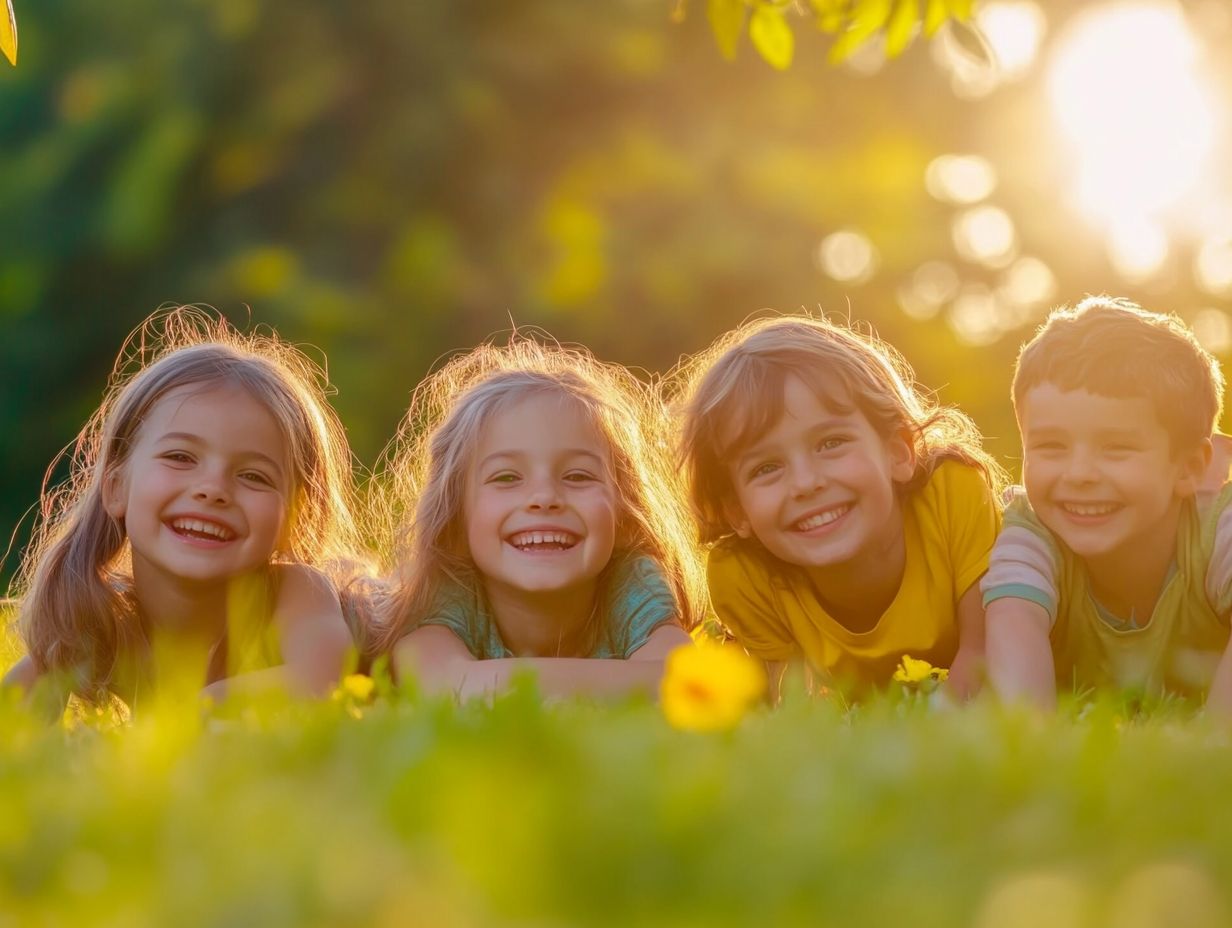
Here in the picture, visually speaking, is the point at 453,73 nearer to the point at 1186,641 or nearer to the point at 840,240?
the point at 840,240

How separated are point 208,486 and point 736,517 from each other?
4.97 ft

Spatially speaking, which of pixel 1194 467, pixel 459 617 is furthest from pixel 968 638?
pixel 459 617

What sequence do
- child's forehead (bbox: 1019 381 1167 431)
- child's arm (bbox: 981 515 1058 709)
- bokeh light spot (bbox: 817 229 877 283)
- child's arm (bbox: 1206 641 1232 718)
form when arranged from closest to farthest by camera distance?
child's arm (bbox: 1206 641 1232 718) → child's arm (bbox: 981 515 1058 709) → child's forehead (bbox: 1019 381 1167 431) → bokeh light spot (bbox: 817 229 877 283)

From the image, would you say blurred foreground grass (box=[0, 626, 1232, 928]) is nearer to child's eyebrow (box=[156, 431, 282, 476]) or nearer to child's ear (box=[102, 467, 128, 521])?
child's eyebrow (box=[156, 431, 282, 476])

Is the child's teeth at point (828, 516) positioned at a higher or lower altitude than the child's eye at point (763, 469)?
lower

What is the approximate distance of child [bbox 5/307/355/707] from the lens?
406 cm

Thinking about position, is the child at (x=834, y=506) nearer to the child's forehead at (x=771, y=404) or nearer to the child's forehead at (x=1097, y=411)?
the child's forehead at (x=771, y=404)

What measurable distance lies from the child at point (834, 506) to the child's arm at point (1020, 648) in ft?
0.82

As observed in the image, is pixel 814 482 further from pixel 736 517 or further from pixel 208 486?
pixel 208 486

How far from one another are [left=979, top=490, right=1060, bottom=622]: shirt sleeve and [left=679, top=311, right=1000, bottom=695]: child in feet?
0.84

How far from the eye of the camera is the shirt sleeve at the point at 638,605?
4.22m

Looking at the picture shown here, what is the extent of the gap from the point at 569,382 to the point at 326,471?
785 mm

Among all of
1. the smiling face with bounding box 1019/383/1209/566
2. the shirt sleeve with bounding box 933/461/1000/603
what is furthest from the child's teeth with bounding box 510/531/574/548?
the smiling face with bounding box 1019/383/1209/566

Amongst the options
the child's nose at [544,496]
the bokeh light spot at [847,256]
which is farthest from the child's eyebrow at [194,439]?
the bokeh light spot at [847,256]
